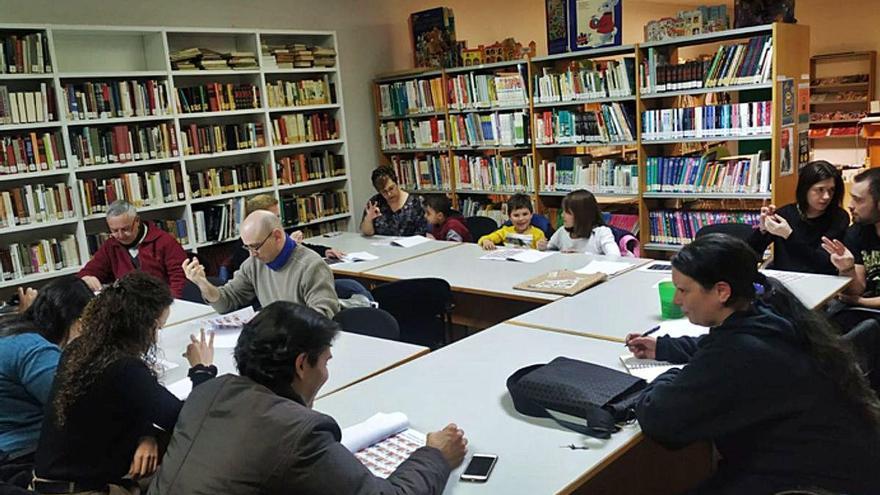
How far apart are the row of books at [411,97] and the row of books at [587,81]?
1040 millimetres

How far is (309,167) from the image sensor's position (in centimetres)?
644

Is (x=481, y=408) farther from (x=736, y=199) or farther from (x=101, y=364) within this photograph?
(x=736, y=199)

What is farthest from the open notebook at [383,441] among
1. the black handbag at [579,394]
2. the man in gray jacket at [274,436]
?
the black handbag at [579,394]

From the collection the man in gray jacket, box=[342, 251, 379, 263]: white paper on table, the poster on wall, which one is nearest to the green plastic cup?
the man in gray jacket

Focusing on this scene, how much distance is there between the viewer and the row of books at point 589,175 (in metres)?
5.55

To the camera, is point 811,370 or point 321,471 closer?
point 321,471

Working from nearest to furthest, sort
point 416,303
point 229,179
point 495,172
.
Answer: point 416,303
point 229,179
point 495,172

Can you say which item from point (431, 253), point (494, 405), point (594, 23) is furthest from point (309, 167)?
point (494, 405)

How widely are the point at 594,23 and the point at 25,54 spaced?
3987mm

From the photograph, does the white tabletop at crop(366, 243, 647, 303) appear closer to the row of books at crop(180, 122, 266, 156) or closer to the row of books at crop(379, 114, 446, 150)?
the row of books at crop(180, 122, 266, 156)

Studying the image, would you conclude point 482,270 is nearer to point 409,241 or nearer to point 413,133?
point 409,241

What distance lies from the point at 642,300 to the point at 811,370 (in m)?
1.51

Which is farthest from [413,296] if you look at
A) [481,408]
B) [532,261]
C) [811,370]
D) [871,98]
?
[871,98]

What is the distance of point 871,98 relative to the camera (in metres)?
9.47
